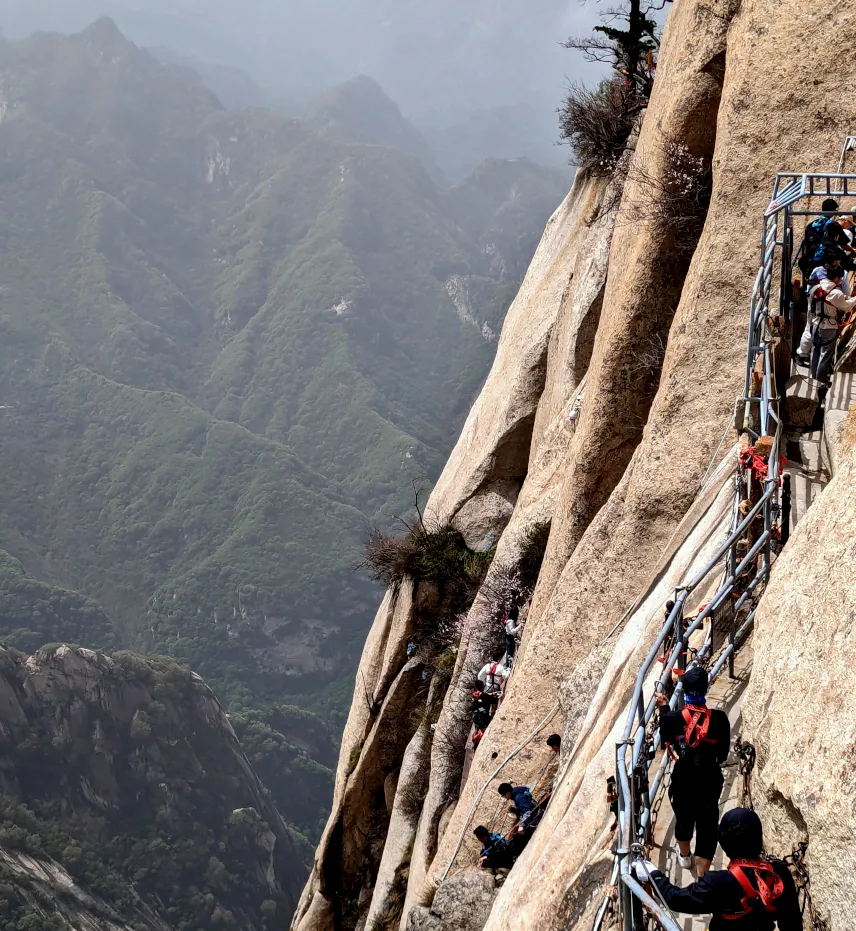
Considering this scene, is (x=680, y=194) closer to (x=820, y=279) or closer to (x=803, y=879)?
(x=820, y=279)

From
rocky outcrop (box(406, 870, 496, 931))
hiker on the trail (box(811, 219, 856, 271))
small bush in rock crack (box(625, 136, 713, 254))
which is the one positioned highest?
small bush in rock crack (box(625, 136, 713, 254))

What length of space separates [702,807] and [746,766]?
0.52 meters

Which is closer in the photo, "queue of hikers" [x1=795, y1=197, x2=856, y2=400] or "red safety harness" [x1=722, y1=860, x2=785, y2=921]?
"red safety harness" [x1=722, y1=860, x2=785, y2=921]

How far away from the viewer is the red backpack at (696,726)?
230 inches

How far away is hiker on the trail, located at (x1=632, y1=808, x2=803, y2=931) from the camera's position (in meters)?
4.74

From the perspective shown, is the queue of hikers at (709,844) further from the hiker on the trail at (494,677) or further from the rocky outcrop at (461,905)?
the hiker on the trail at (494,677)

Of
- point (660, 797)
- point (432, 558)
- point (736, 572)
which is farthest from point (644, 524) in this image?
point (432, 558)

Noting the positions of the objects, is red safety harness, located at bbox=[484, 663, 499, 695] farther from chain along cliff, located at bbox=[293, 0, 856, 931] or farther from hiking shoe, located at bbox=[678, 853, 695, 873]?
hiking shoe, located at bbox=[678, 853, 695, 873]

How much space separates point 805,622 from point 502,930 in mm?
4420

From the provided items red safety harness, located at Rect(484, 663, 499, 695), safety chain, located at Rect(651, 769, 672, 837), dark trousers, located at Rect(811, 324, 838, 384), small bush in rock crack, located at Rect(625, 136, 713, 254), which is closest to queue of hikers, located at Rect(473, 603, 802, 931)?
safety chain, located at Rect(651, 769, 672, 837)

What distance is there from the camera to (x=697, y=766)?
5875 millimetres

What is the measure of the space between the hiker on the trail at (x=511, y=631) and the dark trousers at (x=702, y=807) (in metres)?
9.41

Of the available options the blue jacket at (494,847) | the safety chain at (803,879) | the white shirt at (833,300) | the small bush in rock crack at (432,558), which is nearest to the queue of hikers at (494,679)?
the blue jacket at (494,847)

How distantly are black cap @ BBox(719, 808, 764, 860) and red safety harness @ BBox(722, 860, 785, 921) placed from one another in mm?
59
